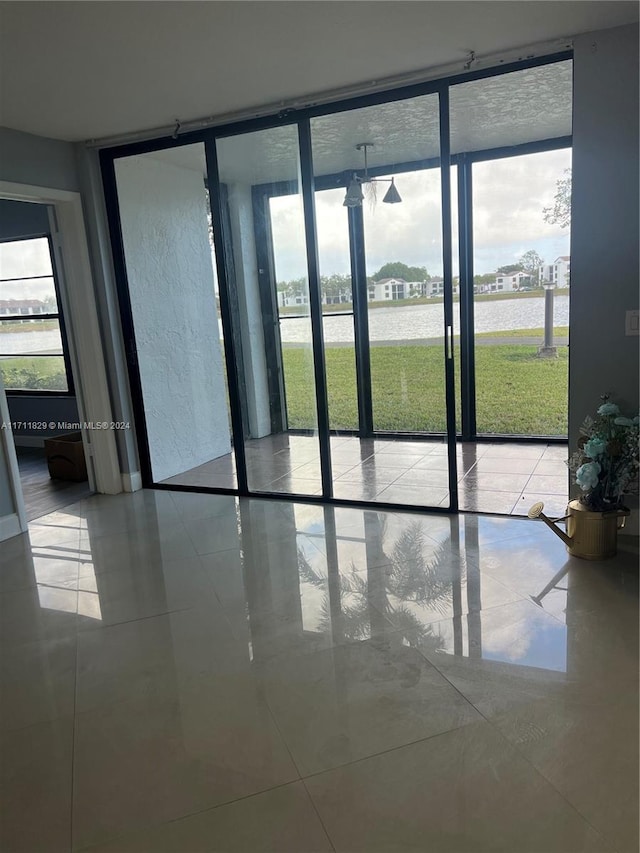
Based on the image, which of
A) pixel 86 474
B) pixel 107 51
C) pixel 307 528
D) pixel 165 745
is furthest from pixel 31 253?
pixel 165 745

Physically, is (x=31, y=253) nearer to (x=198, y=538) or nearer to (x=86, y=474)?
(x=86, y=474)

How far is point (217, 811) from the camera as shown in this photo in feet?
5.52

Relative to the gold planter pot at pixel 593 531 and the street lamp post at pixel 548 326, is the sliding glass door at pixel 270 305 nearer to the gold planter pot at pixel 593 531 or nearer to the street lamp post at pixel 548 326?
the gold planter pot at pixel 593 531

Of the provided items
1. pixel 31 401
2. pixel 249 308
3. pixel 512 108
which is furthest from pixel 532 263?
pixel 31 401

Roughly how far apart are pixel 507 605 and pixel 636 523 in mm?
1128

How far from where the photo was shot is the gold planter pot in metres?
3.02

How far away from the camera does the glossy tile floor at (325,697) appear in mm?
1635

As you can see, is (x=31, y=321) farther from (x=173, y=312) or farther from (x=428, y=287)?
(x=428, y=287)

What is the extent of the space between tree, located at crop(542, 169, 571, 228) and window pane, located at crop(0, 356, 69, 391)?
483cm

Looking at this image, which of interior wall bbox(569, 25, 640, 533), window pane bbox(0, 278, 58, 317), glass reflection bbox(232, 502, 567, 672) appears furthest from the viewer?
window pane bbox(0, 278, 58, 317)

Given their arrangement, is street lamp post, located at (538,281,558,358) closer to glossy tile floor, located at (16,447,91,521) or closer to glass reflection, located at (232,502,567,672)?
glass reflection, located at (232,502,567,672)

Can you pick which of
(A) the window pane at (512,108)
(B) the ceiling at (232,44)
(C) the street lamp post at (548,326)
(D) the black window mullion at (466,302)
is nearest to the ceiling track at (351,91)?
(B) the ceiling at (232,44)

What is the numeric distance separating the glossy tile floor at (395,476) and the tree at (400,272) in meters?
1.02

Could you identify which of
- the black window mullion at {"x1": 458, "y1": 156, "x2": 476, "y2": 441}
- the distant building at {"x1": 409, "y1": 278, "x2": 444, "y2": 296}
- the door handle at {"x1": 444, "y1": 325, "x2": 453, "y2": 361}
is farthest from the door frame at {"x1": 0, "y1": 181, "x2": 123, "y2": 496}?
the black window mullion at {"x1": 458, "y1": 156, "x2": 476, "y2": 441}
